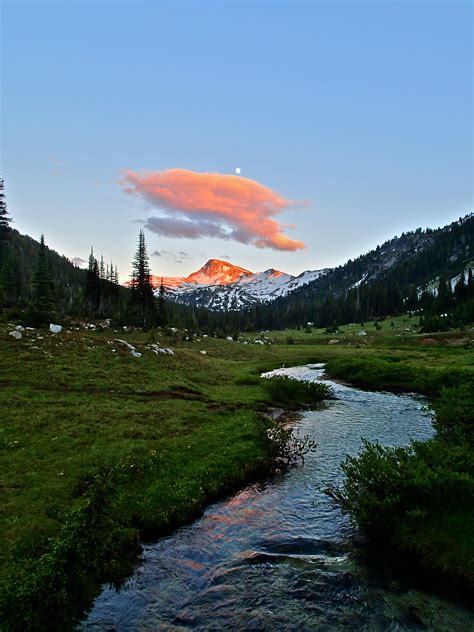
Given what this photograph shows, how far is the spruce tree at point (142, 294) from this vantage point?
88562 millimetres

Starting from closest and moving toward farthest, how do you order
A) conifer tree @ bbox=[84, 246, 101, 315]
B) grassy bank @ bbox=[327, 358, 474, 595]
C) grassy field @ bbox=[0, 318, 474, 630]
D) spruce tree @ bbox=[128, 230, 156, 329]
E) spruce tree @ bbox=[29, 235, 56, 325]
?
grassy field @ bbox=[0, 318, 474, 630], grassy bank @ bbox=[327, 358, 474, 595], spruce tree @ bbox=[29, 235, 56, 325], spruce tree @ bbox=[128, 230, 156, 329], conifer tree @ bbox=[84, 246, 101, 315]

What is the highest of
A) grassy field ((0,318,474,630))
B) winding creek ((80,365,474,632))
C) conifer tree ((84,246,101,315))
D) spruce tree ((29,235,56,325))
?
conifer tree ((84,246,101,315))

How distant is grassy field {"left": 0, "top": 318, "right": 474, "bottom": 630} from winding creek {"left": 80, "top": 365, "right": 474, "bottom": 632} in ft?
3.85

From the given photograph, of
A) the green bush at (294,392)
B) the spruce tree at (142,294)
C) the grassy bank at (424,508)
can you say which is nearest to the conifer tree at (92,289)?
the spruce tree at (142,294)

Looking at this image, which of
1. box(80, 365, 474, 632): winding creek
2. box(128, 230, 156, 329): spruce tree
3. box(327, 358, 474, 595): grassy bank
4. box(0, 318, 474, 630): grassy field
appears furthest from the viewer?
box(128, 230, 156, 329): spruce tree

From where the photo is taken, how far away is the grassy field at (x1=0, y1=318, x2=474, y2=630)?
993cm

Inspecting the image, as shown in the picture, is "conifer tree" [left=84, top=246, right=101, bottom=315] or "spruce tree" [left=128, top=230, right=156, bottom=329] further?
"conifer tree" [left=84, top=246, right=101, bottom=315]

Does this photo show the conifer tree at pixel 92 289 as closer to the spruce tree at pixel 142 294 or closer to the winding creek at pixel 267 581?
the spruce tree at pixel 142 294

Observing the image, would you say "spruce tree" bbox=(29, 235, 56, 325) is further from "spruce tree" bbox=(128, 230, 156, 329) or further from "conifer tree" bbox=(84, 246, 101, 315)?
"conifer tree" bbox=(84, 246, 101, 315)

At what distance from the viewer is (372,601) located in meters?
11.0

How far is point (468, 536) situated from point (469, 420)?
11.2 m

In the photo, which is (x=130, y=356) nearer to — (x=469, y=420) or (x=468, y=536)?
(x=469, y=420)

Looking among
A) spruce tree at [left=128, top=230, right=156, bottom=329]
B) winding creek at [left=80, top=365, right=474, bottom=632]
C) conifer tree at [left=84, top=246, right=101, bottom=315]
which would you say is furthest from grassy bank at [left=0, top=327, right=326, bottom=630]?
conifer tree at [left=84, top=246, right=101, bottom=315]

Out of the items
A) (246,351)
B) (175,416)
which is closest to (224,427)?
(175,416)
